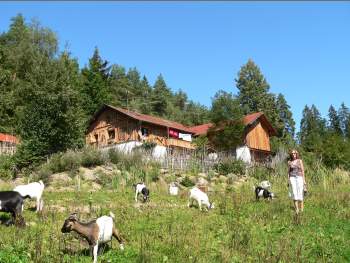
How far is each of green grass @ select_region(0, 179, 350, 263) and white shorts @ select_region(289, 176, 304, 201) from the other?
1.67 feet

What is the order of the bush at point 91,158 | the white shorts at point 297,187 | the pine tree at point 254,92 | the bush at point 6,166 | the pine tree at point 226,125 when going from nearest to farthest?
the white shorts at point 297,187, the bush at point 91,158, the bush at point 6,166, the pine tree at point 226,125, the pine tree at point 254,92

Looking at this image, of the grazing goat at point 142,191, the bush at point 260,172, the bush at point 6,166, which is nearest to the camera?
the grazing goat at point 142,191

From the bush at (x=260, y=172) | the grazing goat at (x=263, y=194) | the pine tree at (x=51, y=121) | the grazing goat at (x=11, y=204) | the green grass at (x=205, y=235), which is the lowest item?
the green grass at (x=205, y=235)

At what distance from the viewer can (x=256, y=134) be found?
5088 centimetres

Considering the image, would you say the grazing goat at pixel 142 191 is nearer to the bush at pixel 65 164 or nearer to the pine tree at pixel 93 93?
the bush at pixel 65 164

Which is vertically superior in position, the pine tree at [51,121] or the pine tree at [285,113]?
the pine tree at [285,113]

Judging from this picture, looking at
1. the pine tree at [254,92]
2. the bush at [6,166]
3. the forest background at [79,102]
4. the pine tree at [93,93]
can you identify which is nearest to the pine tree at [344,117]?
the forest background at [79,102]

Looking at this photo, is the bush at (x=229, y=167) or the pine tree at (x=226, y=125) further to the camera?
the pine tree at (x=226, y=125)

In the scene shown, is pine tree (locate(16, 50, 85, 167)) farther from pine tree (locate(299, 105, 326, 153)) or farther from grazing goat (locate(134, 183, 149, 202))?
pine tree (locate(299, 105, 326, 153))

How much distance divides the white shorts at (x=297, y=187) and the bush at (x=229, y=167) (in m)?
15.9

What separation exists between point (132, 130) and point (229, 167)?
57.0 feet

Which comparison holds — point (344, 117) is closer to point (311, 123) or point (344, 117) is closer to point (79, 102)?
point (311, 123)

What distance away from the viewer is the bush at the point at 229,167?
99.5ft

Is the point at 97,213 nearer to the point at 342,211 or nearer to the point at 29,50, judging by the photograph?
the point at 342,211
